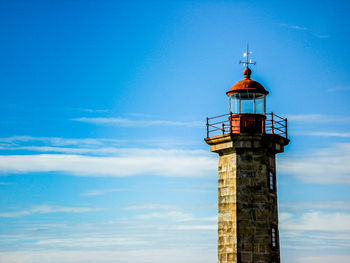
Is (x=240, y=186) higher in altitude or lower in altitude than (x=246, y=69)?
lower

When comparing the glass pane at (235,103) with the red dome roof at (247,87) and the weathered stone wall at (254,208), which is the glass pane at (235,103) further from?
the weathered stone wall at (254,208)

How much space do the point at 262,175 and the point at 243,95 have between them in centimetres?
453

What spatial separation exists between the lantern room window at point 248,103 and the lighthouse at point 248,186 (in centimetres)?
6

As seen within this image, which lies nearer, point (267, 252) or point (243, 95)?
point (267, 252)

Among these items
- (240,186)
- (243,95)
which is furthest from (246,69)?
(240,186)

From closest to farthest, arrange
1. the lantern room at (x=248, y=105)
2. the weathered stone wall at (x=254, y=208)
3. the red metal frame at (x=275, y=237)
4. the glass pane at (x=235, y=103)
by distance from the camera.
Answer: the weathered stone wall at (x=254, y=208) < the red metal frame at (x=275, y=237) < the lantern room at (x=248, y=105) < the glass pane at (x=235, y=103)

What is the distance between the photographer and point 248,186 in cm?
2916

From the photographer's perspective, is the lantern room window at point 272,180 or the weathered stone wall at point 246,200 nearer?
the weathered stone wall at point 246,200

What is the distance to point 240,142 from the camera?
29.5 meters

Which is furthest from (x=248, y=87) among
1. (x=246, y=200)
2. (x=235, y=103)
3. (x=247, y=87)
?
(x=246, y=200)

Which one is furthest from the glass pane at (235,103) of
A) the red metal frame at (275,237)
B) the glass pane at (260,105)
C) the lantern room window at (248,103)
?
the red metal frame at (275,237)

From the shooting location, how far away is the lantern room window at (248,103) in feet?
102

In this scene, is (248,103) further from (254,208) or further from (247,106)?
(254,208)

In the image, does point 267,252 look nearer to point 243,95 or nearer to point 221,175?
point 221,175
